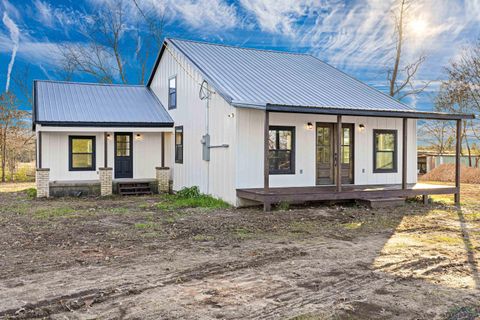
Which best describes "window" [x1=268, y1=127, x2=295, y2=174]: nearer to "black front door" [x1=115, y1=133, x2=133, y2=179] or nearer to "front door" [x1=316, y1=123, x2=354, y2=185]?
"front door" [x1=316, y1=123, x2=354, y2=185]

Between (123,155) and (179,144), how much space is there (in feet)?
7.68

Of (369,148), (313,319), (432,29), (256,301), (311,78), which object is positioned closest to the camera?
(313,319)

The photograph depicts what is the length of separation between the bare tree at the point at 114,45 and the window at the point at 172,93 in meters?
14.4

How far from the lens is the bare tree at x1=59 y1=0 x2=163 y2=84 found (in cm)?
3116

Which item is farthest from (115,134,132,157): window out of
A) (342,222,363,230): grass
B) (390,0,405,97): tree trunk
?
(390,0,405,97): tree trunk

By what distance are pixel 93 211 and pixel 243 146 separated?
4.27 metres

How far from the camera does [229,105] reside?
485 inches

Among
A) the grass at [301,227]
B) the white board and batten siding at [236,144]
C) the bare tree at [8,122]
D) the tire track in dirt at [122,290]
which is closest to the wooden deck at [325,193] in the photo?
the white board and batten siding at [236,144]

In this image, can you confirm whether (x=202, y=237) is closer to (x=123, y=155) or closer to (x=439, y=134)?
(x=123, y=155)

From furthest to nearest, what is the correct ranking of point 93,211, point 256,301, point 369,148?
point 369,148 < point 93,211 < point 256,301

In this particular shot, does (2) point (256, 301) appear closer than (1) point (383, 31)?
Yes

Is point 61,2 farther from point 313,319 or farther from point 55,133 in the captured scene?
point 313,319

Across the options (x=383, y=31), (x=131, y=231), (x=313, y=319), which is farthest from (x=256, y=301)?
(x=383, y=31)

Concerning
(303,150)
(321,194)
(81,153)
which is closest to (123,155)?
(81,153)
